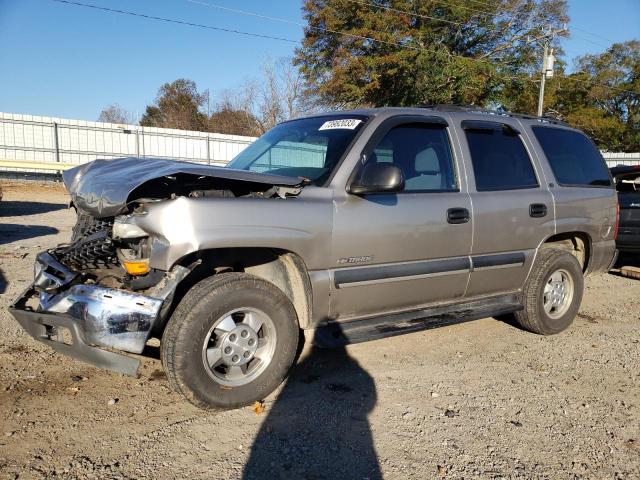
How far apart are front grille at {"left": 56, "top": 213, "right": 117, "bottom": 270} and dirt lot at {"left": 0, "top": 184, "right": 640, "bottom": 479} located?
83 centimetres

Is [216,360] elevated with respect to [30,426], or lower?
elevated

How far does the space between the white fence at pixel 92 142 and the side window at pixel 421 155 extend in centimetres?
1985

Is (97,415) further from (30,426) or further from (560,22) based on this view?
(560,22)

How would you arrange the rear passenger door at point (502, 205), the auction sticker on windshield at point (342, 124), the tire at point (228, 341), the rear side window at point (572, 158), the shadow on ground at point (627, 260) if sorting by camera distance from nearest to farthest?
the tire at point (228, 341), the auction sticker on windshield at point (342, 124), the rear passenger door at point (502, 205), the rear side window at point (572, 158), the shadow on ground at point (627, 260)

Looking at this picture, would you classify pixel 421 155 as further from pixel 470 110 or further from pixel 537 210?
pixel 537 210

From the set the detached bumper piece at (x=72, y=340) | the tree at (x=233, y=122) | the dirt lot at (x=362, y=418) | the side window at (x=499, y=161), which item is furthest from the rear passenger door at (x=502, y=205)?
the tree at (x=233, y=122)

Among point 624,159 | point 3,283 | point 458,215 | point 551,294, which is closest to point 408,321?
point 458,215

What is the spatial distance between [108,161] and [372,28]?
23.4 meters

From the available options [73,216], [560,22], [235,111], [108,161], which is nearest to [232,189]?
[108,161]

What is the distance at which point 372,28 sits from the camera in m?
24.7

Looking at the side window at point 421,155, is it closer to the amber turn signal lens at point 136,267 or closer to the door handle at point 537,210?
the door handle at point 537,210

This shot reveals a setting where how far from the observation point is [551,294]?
16.0 feet

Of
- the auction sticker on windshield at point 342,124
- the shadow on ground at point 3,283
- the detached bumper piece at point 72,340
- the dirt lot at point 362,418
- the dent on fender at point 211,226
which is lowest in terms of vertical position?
the dirt lot at point 362,418

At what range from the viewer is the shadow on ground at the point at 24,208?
12867mm
